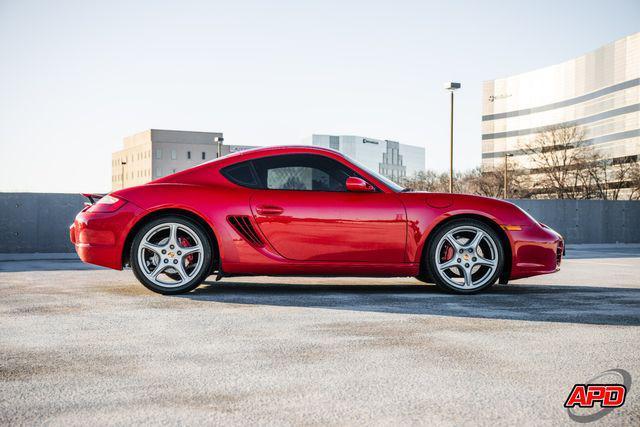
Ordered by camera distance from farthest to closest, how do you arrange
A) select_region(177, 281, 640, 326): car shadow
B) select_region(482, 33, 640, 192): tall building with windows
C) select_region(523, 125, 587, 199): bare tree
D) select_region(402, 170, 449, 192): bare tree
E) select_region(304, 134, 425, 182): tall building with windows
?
1. select_region(304, 134, 425, 182): tall building with windows
2. select_region(482, 33, 640, 192): tall building with windows
3. select_region(402, 170, 449, 192): bare tree
4. select_region(523, 125, 587, 199): bare tree
5. select_region(177, 281, 640, 326): car shadow

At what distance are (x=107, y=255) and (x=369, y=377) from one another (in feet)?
13.1

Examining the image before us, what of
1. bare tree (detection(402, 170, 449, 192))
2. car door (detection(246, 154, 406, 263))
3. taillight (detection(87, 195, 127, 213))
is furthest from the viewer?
bare tree (detection(402, 170, 449, 192))

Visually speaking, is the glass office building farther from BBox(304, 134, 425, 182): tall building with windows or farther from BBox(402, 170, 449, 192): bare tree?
BBox(304, 134, 425, 182): tall building with windows

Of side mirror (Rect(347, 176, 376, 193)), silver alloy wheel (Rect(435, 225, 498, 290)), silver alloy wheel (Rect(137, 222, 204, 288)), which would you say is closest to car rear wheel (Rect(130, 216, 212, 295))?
silver alloy wheel (Rect(137, 222, 204, 288))

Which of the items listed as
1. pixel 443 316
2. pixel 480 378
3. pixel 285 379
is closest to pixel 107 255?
pixel 443 316

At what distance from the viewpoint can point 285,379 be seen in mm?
3424

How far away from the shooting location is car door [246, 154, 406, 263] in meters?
6.62

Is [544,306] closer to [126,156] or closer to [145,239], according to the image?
[145,239]

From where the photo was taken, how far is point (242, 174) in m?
6.92

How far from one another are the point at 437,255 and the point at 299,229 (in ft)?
4.48

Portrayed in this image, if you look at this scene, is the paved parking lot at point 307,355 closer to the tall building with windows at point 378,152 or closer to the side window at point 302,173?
the side window at point 302,173

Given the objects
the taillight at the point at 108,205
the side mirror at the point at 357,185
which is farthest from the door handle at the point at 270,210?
the taillight at the point at 108,205

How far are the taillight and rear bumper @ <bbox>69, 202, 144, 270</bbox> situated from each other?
4 centimetres

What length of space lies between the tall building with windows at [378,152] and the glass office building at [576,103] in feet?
97.3
